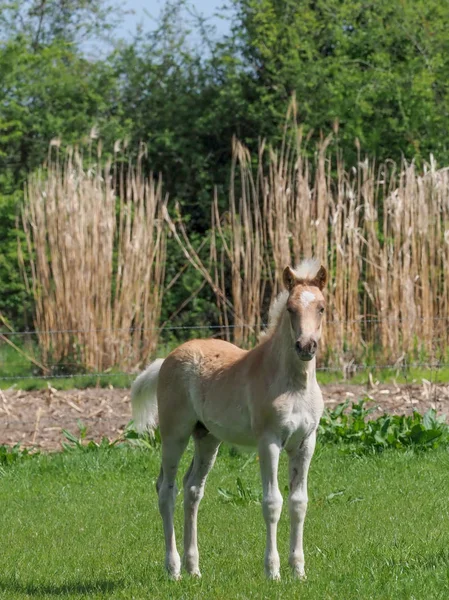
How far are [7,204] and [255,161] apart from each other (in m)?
4.50

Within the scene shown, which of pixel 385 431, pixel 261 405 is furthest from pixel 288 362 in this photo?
pixel 385 431

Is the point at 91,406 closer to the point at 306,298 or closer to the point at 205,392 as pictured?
the point at 205,392

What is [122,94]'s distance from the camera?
21766 mm

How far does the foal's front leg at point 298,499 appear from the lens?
17.1ft

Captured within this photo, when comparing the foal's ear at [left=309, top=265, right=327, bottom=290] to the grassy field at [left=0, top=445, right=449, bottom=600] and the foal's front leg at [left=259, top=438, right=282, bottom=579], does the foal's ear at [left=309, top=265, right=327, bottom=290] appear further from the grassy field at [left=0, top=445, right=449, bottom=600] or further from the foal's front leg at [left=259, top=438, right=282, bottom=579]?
the grassy field at [left=0, top=445, right=449, bottom=600]

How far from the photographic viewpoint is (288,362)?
5219mm

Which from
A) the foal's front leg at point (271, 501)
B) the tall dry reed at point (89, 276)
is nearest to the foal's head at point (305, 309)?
the foal's front leg at point (271, 501)

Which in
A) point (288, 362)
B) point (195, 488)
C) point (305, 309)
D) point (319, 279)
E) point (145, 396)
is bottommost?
point (195, 488)

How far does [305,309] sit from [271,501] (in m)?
0.98

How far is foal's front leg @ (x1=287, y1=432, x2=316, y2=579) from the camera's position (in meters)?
5.23

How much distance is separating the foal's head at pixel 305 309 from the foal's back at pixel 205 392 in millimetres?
563

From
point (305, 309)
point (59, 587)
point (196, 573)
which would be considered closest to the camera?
point (305, 309)

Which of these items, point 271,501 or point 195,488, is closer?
point 271,501

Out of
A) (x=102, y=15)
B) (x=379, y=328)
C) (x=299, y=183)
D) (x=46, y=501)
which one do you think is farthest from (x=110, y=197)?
→ (x=102, y=15)
